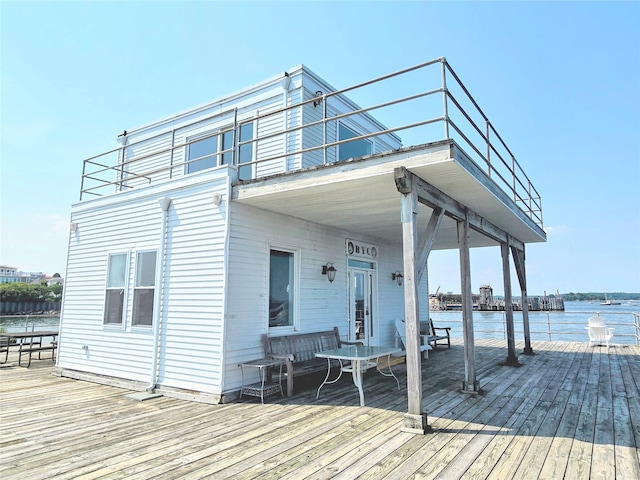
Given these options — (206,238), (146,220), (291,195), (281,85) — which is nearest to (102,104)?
(146,220)

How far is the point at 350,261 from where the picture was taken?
343 inches

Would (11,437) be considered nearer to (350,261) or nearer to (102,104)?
(350,261)

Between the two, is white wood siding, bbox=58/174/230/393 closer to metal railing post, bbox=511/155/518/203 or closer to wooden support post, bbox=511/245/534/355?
metal railing post, bbox=511/155/518/203

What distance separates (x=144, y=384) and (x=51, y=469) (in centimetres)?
325

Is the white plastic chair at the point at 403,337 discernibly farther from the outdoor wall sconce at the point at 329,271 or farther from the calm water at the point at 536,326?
the outdoor wall sconce at the point at 329,271

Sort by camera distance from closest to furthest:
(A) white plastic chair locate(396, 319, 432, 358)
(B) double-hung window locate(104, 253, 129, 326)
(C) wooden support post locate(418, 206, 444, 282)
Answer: (C) wooden support post locate(418, 206, 444, 282) → (B) double-hung window locate(104, 253, 129, 326) → (A) white plastic chair locate(396, 319, 432, 358)

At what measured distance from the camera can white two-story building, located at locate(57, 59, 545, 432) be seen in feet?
15.5

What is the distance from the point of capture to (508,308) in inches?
340

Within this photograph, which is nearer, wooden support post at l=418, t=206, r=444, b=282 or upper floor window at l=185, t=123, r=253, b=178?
wooden support post at l=418, t=206, r=444, b=282

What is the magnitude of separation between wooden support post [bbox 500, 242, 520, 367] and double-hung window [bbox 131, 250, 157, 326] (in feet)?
25.1

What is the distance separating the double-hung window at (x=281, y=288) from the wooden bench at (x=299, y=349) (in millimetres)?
322

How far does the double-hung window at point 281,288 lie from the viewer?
21.3 ft

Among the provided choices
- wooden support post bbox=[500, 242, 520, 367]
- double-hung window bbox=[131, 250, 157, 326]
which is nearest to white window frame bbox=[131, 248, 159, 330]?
double-hung window bbox=[131, 250, 157, 326]

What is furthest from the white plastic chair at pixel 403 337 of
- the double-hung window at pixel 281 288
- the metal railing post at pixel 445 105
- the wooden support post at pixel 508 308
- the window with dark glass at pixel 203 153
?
the metal railing post at pixel 445 105
